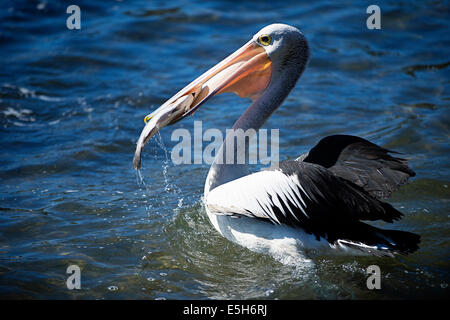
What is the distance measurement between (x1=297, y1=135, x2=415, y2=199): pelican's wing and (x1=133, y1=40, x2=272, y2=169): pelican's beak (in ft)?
2.75

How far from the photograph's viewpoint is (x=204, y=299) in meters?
3.74

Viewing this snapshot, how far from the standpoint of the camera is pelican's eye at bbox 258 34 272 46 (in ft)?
14.2

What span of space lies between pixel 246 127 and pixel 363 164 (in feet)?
3.54

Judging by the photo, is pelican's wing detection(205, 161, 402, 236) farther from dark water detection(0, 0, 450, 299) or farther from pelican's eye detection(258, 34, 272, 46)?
pelican's eye detection(258, 34, 272, 46)

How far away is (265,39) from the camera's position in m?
4.34

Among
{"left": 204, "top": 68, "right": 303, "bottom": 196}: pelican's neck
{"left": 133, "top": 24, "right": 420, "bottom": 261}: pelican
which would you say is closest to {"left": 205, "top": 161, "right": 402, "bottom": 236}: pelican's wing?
{"left": 133, "top": 24, "right": 420, "bottom": 261}: pelican

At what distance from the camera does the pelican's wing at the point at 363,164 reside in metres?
3.77

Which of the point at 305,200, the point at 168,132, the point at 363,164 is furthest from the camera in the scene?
the point at 168,132

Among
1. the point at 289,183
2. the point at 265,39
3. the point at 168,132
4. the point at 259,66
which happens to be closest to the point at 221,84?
the point at 259,66

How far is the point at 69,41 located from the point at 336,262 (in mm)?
7000

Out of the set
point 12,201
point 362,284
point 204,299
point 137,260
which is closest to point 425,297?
point 362,284

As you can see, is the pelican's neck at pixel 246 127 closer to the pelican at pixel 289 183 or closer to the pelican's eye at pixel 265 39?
the pelican at pixel 289 183

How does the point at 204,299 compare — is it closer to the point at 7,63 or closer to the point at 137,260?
the point at 137,260

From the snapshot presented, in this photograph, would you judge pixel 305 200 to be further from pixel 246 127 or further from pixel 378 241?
pixel 246 127
